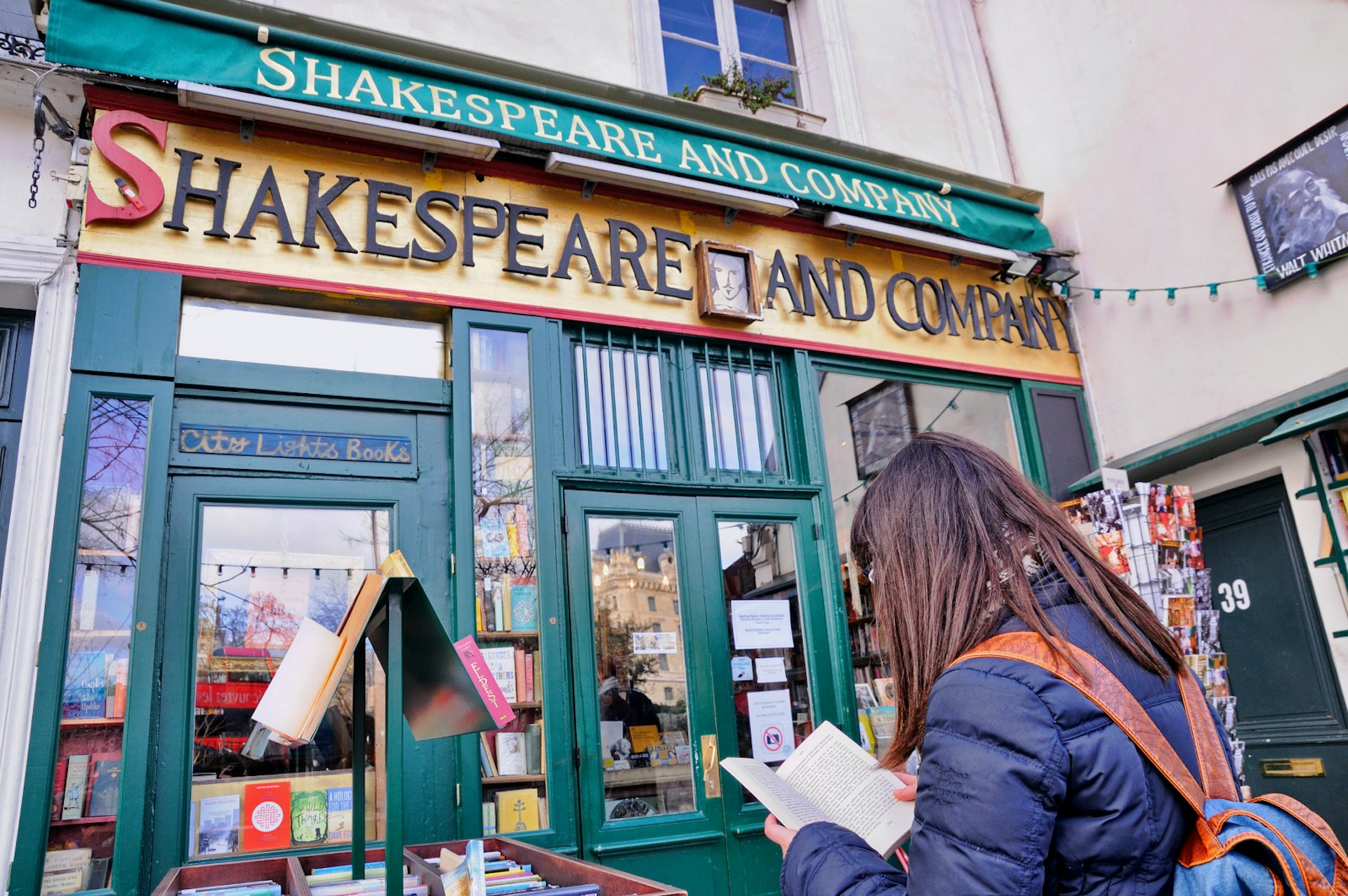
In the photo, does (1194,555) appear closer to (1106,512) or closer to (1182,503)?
(1182,503)

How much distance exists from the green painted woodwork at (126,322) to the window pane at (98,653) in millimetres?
184

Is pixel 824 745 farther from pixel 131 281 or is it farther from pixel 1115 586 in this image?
pixel 131 281

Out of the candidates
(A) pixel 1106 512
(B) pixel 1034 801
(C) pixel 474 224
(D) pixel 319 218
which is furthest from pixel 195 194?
(A) pixel 1106 512

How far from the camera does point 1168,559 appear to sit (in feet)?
18.6

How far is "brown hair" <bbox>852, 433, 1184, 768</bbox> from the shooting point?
156 centimetres

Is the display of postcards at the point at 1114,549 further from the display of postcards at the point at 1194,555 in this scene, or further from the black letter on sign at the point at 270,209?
the black letter on sign at the point at 270,209

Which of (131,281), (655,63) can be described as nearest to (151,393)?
(131,281)

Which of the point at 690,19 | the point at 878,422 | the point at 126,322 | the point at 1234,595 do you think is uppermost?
the point at 690,19

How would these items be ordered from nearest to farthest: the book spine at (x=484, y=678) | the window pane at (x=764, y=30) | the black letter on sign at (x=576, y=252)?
the book spine at (x=484, y=678)
the black letter on sign at (x=576, y=252)
the window pane at (x=764, y=30)

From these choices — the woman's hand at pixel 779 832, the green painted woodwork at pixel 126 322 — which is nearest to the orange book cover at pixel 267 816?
the green painted woodwork at pixel 126 322

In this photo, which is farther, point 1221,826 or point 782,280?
point 782,280

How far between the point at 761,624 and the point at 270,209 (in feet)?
11.3

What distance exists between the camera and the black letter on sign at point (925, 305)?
21.3 feet

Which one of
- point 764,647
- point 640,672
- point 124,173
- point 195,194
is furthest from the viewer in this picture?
point 764,647
